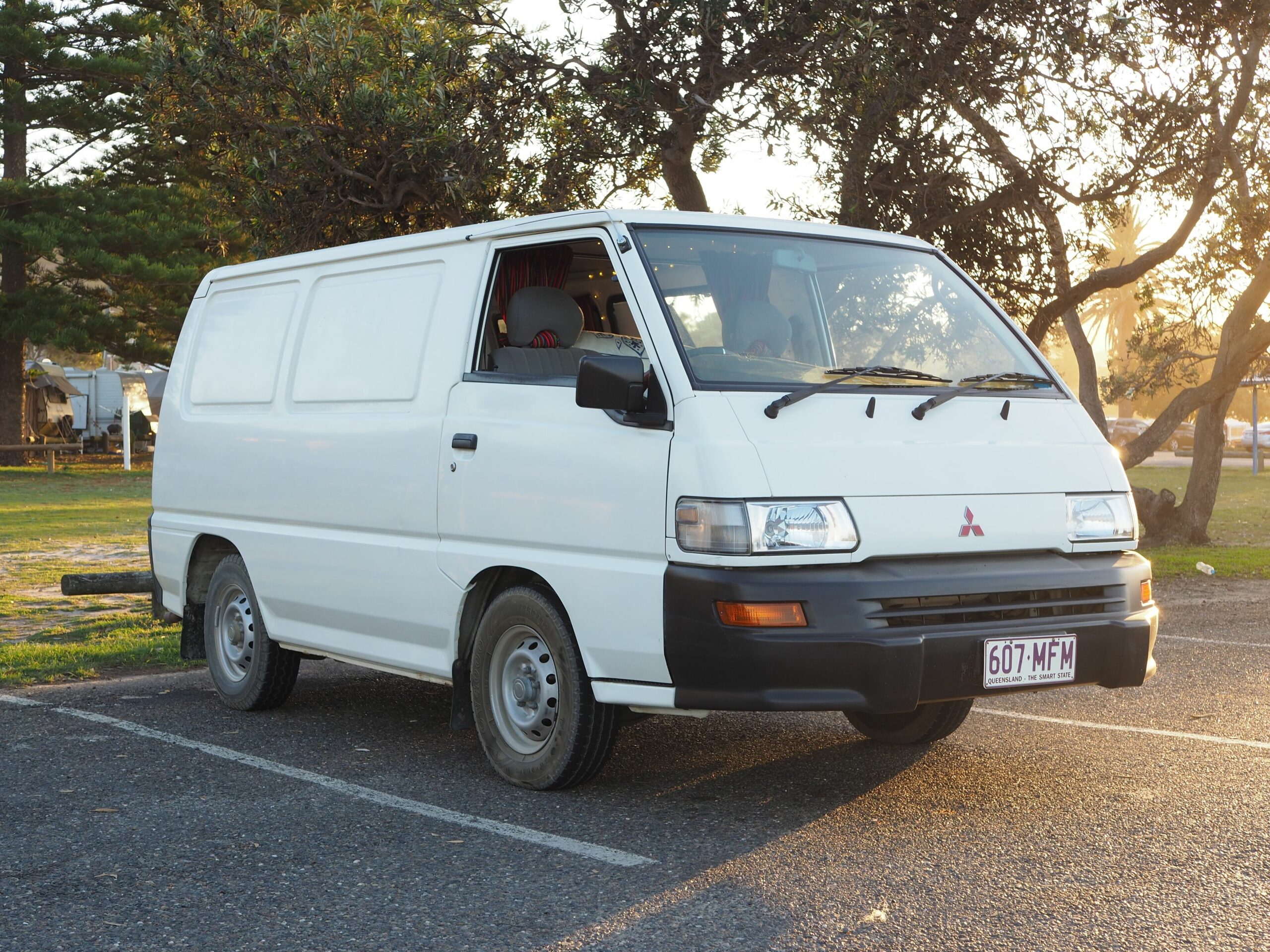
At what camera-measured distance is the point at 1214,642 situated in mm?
9180

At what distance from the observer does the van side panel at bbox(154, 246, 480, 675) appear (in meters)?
5.82

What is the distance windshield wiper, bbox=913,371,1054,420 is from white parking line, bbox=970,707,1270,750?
1.71 meters

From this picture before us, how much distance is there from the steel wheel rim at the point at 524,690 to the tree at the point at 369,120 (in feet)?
21.5

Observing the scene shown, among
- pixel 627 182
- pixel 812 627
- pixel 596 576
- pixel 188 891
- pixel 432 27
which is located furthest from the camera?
pixel 627 182

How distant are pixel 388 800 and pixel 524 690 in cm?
63

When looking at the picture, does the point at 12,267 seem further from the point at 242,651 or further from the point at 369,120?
the point at 242,651

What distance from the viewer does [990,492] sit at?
198 inches

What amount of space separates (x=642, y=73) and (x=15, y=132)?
24.7 m

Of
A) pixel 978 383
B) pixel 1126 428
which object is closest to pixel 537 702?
pixel 978 383

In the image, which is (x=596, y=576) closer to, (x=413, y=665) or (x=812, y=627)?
(x=812, y=627)

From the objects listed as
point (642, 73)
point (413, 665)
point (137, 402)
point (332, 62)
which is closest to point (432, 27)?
point (332, 62)

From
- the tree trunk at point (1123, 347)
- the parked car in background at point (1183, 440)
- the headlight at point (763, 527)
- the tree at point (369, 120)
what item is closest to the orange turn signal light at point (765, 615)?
the headlight at point (763, 527)

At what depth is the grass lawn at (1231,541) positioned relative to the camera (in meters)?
13.9

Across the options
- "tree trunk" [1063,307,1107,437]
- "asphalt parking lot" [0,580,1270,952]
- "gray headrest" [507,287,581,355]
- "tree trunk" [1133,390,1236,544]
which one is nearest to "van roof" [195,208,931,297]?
"gray headrest" [507,287,581,355]
